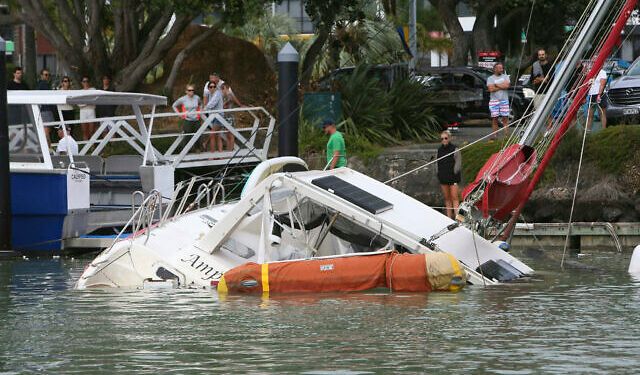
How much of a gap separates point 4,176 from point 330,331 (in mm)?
10466

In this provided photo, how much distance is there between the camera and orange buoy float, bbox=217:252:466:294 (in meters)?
17.3

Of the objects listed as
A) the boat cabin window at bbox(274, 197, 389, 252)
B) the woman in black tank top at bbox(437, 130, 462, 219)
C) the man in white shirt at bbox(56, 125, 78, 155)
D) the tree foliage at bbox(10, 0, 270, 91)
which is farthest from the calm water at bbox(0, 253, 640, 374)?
the tree foliage at bbox(10, 0, 270, 91)

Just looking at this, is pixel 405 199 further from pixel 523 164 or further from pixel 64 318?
pixel 64 318

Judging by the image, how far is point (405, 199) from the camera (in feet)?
63.1

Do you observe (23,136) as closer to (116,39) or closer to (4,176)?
(4,176)

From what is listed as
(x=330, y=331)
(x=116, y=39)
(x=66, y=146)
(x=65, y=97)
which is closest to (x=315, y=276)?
(x=330, y=331)

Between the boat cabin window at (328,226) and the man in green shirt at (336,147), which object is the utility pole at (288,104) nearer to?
the man in green shirt at (336,147)

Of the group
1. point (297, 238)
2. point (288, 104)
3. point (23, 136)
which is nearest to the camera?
point (297, 238)

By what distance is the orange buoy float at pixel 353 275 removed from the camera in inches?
683

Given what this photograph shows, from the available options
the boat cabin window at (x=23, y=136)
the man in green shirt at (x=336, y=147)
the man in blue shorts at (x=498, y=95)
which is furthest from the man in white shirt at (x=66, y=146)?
the man in blue shorts at (x=498, y=95)

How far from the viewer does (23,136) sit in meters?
25.0

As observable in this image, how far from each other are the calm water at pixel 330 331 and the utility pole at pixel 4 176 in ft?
16.3

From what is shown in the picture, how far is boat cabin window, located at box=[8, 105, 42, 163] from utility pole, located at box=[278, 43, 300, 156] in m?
4.55

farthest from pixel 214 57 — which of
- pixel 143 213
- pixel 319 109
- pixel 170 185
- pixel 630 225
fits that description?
pixel 143 213
